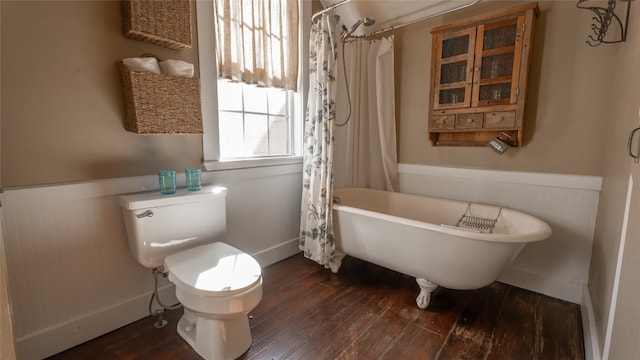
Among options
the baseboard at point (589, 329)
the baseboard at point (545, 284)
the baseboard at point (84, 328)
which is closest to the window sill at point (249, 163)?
the baseboard at point (84, 328)

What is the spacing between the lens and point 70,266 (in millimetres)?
1446

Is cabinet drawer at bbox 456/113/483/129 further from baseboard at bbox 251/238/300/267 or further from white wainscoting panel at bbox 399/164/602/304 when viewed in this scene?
baseboard at bbox 251/238/300/267

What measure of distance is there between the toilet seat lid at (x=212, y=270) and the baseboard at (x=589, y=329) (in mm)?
1551

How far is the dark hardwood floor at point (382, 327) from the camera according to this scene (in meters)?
1.46

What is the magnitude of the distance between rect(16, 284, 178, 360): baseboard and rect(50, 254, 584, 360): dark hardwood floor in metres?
0.04

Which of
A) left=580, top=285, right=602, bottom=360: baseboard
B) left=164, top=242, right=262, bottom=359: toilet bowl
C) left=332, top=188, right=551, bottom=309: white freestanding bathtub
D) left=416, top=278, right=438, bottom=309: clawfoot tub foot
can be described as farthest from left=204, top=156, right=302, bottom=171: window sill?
left=580, top=285, right=602, bottom=360: baseboard

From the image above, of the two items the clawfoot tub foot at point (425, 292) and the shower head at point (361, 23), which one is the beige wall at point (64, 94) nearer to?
the shower head at point (361, 23)

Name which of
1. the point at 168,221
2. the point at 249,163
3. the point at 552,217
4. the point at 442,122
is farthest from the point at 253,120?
the point at 552,217

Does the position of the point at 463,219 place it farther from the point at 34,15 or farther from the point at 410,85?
the point at 34,15

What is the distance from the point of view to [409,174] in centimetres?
266

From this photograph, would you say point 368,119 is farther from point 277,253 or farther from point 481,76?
point 277,253

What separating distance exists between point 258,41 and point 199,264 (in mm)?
1511

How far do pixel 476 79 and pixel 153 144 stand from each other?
216cm

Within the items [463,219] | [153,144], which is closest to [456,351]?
[463,219]
